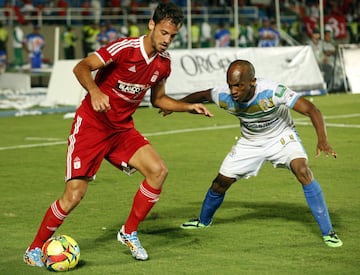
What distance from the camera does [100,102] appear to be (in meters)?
7.23

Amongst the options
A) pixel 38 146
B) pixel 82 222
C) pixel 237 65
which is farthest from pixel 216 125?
pixel 237 65

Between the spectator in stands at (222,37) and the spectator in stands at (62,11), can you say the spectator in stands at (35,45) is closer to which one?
the spectator in stands at (62,11)

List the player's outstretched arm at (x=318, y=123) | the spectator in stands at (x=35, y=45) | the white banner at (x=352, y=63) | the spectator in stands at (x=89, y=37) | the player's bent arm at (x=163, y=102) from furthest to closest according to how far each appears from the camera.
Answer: the spectator in stands at (x=89, y=37)
the spectator in stands at (x=35, y=45)
the white banner at (x=352, y=63)
the player's bent arm at (x=163, y=102)
the player's outstretched arm at (x=318, y=123)

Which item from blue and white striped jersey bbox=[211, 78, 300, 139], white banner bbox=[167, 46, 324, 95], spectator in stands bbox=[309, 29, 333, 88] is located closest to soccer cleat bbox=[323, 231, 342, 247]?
blue and white striped jersey bbox=[211, 78, 300, 139]

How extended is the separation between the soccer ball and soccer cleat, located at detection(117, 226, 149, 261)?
20.4 inches

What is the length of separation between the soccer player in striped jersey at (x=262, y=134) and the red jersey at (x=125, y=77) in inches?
25.9

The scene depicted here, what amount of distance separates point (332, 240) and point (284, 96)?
1.30 meters

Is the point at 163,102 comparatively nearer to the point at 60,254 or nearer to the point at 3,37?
the point at 60,254

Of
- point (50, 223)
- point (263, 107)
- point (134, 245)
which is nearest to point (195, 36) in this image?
point (263, 107)

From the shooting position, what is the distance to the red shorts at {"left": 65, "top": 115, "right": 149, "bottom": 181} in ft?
25.7

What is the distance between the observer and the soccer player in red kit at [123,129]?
7.77 meters

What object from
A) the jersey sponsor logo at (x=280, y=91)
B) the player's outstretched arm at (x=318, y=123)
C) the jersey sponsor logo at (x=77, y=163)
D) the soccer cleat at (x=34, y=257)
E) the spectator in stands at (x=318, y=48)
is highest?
the jersey sponsor logo at (x=280, y=91)

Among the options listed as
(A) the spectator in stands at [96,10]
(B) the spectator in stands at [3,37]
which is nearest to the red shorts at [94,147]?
(B) the spectator in stands at [3,37]

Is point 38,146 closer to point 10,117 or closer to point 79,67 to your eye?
point 10,117
